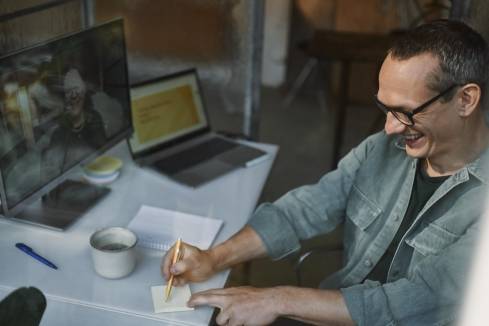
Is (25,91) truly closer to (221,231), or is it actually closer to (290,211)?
(221,231)

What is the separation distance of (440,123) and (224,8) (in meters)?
0.97

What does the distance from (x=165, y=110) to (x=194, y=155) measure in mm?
158

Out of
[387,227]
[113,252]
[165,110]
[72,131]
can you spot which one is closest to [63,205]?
[72,131]

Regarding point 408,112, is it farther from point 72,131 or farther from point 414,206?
point 72,131

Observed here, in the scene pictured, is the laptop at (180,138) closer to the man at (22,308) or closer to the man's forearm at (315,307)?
the man's forearm at (315,307)

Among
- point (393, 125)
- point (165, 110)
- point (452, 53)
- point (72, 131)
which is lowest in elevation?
point (165, 110)

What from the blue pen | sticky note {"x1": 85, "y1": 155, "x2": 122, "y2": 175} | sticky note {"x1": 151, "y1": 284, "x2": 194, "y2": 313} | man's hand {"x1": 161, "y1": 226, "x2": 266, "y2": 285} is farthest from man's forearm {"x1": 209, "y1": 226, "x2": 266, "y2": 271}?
sticky note {"x1": 85, "y1": 155, "x2": 122, "y2": 175}

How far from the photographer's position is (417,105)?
1.22 metres

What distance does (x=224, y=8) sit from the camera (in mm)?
1999

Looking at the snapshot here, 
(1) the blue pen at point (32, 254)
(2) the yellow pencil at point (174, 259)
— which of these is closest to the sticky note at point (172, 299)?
(2) the yellow pencil at point (174, 259)

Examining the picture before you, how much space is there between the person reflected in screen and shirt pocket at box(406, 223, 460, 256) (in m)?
0.80

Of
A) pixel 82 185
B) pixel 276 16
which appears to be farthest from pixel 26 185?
pixel 276 16

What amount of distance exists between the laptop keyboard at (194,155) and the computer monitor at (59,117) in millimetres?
152

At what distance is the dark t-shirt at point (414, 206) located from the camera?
1.36m
